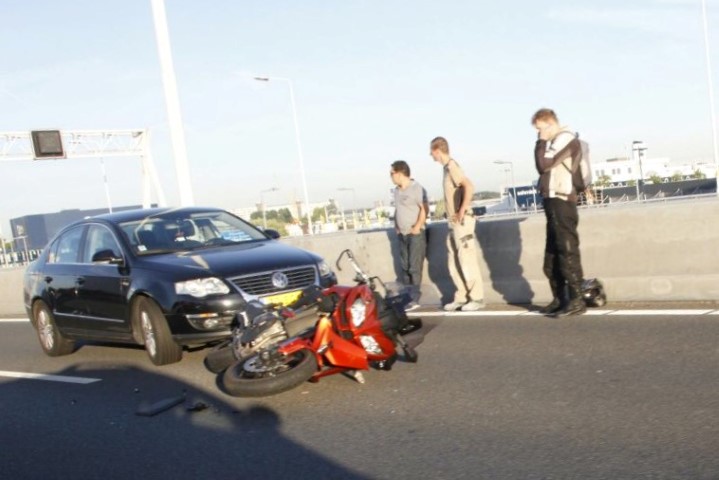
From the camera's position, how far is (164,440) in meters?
5.32

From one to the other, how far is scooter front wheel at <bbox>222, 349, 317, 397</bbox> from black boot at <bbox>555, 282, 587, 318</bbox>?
3160 millimetres

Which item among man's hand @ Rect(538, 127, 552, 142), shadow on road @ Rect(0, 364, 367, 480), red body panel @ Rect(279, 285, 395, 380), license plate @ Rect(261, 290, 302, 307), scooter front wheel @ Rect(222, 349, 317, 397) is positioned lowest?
shadow on road @ Rect(0, 364, 367, 480)

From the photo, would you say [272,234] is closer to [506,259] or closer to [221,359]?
[221,359]

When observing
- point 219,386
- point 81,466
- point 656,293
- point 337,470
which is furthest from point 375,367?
point 656,293

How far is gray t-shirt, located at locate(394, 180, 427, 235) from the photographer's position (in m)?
9.67

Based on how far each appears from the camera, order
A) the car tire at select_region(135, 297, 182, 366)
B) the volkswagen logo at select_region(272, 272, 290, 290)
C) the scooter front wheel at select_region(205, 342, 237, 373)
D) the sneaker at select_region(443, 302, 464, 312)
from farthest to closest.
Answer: the sneaker at select_region(443, 302, 464, 312) < the car tire at select_region(135, 297, 182, 366) < the volkswagen logo at select_region(272, 272, 290, 290) < the scooter front wheel at select_region(205, 342, 237, 373)

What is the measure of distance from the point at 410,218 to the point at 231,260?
2.78 metres

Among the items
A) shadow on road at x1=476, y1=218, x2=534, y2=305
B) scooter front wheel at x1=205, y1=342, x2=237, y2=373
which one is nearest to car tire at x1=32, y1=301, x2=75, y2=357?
scooter front wheel at x1=205, y1=342, x2=237, y2=373

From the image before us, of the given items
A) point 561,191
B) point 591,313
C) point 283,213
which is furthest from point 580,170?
point 283,213

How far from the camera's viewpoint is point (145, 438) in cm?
543

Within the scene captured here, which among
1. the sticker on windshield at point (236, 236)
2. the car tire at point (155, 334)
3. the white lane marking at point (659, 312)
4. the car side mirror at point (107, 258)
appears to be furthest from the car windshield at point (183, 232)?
the white lane marking at point (659, 312)

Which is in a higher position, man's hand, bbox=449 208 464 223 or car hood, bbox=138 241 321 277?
man's hand, bbox=449 208 464 223

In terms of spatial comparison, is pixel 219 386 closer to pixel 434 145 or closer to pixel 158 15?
pixel 434 145

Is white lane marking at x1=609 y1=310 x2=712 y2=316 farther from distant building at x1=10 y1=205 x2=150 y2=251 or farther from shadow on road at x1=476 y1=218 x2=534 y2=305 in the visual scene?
distant building at x1=10 y1=205 x2=150 y2=251
